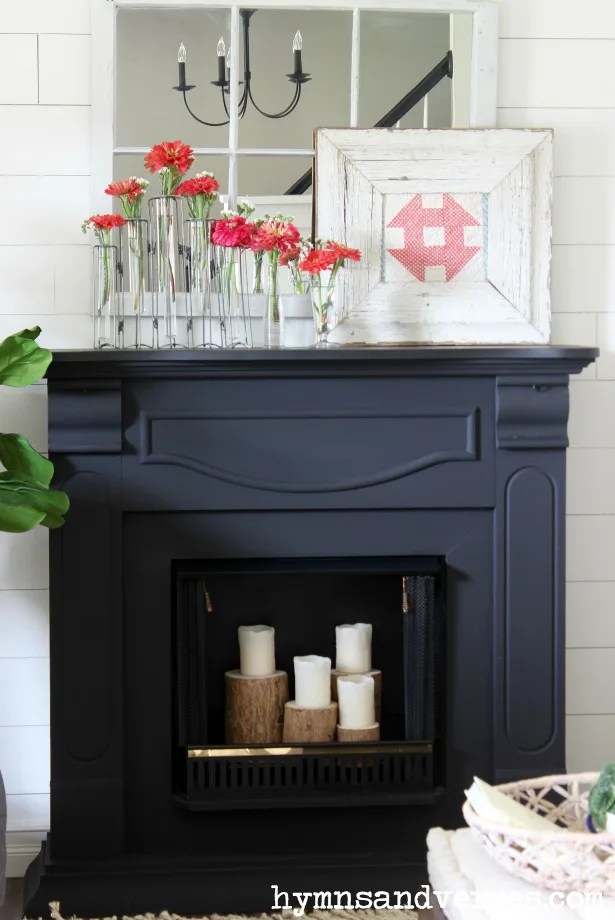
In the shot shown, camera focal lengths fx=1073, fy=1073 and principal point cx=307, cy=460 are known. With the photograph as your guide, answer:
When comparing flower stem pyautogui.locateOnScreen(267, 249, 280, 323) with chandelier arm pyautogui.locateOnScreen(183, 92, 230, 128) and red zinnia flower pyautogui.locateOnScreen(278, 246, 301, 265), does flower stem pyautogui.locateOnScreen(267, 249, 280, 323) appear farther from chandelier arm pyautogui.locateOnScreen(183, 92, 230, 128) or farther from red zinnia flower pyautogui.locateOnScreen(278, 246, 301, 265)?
chandelier arm pyautogui.locateOnScreen(183, 92, 230, 128)

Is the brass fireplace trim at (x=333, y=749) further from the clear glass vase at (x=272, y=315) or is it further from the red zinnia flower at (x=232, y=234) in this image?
the red zinnia flower at (x=232, y=234)

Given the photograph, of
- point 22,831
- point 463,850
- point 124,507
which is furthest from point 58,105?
point 463,850

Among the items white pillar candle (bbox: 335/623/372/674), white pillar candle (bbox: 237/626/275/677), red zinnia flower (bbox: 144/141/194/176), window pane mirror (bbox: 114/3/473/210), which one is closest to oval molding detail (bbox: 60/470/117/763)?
white pillar candle (bbox: 237/626/275/677)

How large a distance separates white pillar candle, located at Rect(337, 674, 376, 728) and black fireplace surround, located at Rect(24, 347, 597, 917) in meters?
0.09

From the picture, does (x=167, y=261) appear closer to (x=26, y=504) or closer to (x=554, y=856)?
(x=26, y=504)

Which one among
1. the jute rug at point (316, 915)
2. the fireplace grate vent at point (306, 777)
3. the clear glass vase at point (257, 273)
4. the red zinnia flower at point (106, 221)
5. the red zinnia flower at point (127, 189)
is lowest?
the jute rug at point (316, 915)

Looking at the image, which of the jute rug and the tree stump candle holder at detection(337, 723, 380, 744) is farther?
the tree stump candle holder at detection(337, 723, 380, 744)

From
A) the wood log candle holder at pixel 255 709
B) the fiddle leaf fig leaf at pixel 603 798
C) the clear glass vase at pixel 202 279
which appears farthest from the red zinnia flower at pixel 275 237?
the fiddle leaf fig leaf at pixel 603 798

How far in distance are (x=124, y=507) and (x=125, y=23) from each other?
117cm

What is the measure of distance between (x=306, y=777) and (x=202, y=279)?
3.80ft

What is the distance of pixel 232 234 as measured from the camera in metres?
2.39

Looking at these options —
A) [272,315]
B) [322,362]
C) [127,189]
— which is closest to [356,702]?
[322,362]

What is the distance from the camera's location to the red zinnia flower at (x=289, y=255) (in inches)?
96.0

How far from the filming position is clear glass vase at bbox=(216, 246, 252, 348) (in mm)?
2496
